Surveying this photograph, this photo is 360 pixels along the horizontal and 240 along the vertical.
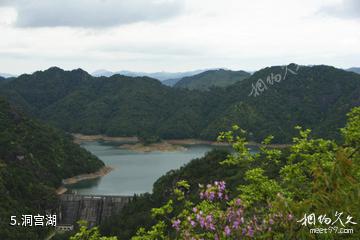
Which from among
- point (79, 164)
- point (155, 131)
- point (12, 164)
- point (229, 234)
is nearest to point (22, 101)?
point (155, 131)

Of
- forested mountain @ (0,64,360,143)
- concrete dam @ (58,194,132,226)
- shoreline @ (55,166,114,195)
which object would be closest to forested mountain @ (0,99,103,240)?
shoreline @ (55,166,114,195)

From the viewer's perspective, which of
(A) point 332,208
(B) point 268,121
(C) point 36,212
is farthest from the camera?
(B) point 268,121

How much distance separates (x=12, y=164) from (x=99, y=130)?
81511 mm

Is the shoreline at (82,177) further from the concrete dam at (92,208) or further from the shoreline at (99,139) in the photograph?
the shoreline at (99,139)

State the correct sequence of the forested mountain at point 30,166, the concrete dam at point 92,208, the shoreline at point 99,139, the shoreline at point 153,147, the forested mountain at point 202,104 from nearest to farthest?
1. the forested mountain at point 30,166
2. the concrete dam at point 92,208
3. the shoreline at point 153,147
4. the shoreline at point 99,139
5. the forested mountain at point 202,104

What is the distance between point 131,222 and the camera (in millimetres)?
50438

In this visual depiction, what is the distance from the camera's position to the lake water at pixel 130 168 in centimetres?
7619

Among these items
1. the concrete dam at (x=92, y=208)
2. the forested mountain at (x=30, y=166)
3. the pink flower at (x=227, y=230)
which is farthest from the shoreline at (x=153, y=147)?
the pink flower at (x=227, y=230)

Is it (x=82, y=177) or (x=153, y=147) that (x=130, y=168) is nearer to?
(x=82, y=177)

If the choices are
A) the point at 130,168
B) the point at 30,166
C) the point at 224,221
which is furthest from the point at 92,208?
the point at 224,221

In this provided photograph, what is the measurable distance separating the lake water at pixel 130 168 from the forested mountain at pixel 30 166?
5.03 m

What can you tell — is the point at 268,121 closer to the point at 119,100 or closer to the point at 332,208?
the point at 119,100

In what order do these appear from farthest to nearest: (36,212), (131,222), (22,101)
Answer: (22,101), (36,212), (131,222)

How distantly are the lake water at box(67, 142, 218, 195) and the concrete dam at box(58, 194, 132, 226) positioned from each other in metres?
9.45
